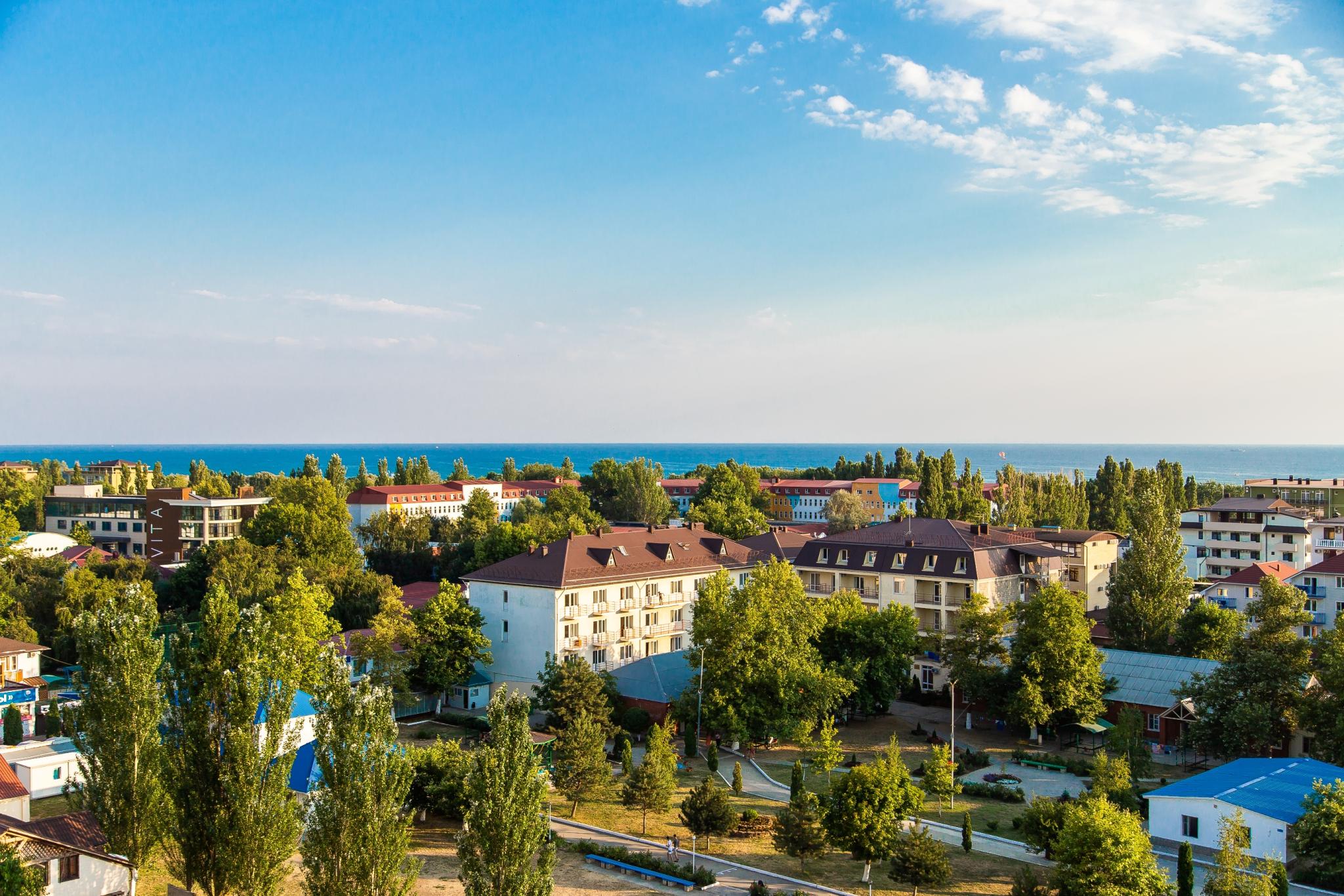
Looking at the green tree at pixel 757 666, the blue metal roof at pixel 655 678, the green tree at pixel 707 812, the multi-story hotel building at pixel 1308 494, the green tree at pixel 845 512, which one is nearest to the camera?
the green tree at pixel 707 812

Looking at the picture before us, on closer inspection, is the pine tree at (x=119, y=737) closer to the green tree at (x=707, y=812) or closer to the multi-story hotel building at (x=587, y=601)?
the green tree at (x=707, y=812)

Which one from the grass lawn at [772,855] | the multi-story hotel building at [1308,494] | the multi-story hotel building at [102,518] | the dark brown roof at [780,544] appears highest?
the multi-story hotel building at [1308,494]

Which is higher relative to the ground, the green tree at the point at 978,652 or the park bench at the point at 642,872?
the green tree at the point at 978,652

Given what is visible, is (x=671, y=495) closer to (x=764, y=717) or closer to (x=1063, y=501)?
(x=1063, y=501)

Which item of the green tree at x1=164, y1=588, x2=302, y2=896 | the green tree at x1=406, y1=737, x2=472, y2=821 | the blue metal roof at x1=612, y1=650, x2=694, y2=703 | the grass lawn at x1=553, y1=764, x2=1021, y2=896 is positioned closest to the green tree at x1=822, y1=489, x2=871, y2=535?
the blue metal roof at x1=612, y1=650, x2=694, y2=703

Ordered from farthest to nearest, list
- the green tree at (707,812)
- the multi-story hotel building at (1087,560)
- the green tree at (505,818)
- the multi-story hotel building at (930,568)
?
1. the multi-story hotel building at (1087,560)
2. the multi-story hotel building at (930,568)
3. the green tree at (707,812)
4. the green tree at (505,818)

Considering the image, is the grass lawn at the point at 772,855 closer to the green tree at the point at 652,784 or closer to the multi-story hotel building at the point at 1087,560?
the green tree at the point at 652,784

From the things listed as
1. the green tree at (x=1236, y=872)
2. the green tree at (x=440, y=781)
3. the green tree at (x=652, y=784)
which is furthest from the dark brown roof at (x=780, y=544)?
the green tree at (x=1236, y=872)

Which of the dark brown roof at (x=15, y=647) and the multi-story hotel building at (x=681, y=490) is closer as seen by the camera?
the dark brown roof at (x=15, y=647)
